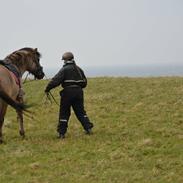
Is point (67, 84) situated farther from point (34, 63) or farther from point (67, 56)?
point (34, 63)

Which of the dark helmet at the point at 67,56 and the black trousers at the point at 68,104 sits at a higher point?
the dark helmet at the point at 67,56

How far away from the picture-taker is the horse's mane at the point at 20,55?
14.5 meters

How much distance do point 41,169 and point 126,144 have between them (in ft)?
9.17

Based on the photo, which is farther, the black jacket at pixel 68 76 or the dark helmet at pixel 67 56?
the dark helmet at pixel 67 56

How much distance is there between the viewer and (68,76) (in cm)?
1409

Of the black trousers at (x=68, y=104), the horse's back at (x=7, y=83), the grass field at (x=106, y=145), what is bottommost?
the grass field at (x=106, y=145)

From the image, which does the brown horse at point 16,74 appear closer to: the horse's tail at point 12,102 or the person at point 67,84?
the horse's tail at point 12,102

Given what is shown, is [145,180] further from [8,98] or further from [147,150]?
[8,98]

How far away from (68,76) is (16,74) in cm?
148

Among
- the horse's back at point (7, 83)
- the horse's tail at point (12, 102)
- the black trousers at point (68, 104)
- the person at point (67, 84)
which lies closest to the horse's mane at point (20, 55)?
the horse's back at point (7, 83)

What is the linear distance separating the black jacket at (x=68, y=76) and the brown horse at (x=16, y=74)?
104cm

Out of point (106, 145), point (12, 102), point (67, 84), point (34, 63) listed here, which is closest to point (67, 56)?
point (67, 84)

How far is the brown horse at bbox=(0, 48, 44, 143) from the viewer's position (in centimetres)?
1259

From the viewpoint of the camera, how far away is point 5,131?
1565cm
